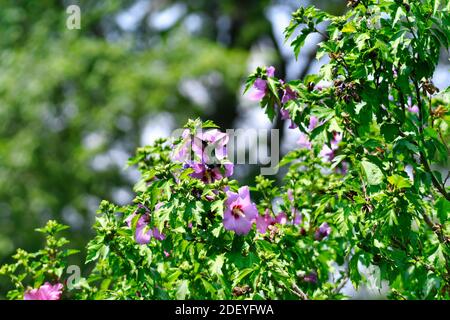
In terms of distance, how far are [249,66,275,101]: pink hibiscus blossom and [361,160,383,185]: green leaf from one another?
0.51 m

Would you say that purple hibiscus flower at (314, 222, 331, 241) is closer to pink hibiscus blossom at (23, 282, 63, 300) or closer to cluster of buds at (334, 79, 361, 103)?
cluster of buds at (334, 79, 361, 103)

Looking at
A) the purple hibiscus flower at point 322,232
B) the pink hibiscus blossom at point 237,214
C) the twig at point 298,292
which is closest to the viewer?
the pink hibiscus blossom at point 237,214

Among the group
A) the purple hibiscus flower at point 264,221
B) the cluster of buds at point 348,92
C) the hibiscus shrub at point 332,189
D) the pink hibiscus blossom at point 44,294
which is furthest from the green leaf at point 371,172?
the pink hibiscus blossom at point 44,294

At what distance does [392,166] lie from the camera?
3.14 m

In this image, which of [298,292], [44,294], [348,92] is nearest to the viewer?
[348,92]

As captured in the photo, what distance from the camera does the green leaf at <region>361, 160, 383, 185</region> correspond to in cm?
282

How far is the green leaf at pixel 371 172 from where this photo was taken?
2822 millimetres

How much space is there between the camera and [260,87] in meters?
3.11

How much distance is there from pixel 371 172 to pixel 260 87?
576 mm

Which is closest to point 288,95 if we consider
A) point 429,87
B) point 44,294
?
point 429,87

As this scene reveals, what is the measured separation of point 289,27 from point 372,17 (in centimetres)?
31

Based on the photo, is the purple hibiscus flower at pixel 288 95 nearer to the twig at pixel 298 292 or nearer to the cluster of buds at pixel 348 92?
the cluster of buds at pixel 348 92

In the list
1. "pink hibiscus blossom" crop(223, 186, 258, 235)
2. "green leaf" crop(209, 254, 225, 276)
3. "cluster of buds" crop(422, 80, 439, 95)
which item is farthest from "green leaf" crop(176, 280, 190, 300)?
"cluster of buds" crop(422, 80, 439, 95)

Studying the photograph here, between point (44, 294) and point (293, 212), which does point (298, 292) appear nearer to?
point (293, 212)
